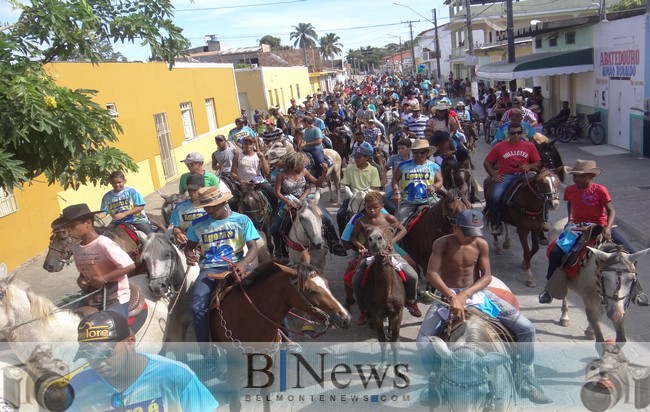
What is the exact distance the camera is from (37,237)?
38.1 ft

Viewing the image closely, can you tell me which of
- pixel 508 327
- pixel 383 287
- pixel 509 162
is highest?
pixel 509 162

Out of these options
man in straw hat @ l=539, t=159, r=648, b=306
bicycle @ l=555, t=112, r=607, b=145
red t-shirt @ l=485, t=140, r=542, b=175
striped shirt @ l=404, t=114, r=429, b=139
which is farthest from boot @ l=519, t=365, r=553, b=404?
bicycle @ l=555, t=112, r=607, b=145

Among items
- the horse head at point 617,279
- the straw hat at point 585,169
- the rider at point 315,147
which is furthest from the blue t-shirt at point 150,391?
the rider at point 315,147

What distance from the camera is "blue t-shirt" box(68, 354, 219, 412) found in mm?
2896

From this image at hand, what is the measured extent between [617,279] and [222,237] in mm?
3874

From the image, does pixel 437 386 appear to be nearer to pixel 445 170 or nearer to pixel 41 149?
pixel 41 149

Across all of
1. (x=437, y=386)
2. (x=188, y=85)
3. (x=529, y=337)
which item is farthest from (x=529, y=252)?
(x=188, y=85)

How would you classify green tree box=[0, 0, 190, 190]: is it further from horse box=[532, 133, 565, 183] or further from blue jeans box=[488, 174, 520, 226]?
horse box=[532, 133, 565, 183]

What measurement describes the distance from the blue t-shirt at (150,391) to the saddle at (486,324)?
204 cm

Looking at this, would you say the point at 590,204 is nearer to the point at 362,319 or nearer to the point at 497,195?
the point at 497,195

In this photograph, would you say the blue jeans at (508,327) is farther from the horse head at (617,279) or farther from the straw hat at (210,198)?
the straw hat at (210,198)

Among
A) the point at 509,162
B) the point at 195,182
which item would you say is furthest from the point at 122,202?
the point at 509,162

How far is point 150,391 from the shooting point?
2961mm

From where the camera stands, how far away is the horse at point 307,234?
272 inches
